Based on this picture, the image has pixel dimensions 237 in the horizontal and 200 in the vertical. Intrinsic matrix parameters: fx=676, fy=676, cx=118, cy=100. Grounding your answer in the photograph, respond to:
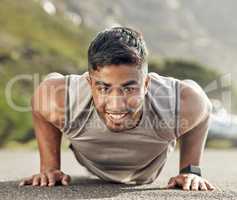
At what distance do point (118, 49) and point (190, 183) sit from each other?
0.67 metres

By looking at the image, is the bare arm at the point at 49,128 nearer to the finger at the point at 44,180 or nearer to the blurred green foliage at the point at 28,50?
the finger at the point at 44,180

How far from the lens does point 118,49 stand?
2.58 m

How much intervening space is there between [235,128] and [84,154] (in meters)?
9.13

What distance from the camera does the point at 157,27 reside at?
4634 cm

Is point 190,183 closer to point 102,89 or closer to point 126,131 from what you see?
point 126,131

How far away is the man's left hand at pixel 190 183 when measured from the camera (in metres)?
2.81

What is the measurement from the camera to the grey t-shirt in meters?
2.79

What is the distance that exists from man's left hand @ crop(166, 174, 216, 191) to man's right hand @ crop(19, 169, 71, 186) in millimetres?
451

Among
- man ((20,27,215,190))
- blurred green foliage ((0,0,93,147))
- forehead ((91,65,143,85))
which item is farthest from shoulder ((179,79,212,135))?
blurred green foliage ((0,0,93,147))

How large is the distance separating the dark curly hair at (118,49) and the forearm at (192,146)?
1.69ft

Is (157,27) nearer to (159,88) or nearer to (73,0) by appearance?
(73,0)

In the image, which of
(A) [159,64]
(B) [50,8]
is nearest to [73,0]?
(B) [50,8]

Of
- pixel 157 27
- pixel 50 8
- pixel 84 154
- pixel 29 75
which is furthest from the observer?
pixel 157 27

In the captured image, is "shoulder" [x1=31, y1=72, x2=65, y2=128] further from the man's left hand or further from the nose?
the man's left hand
